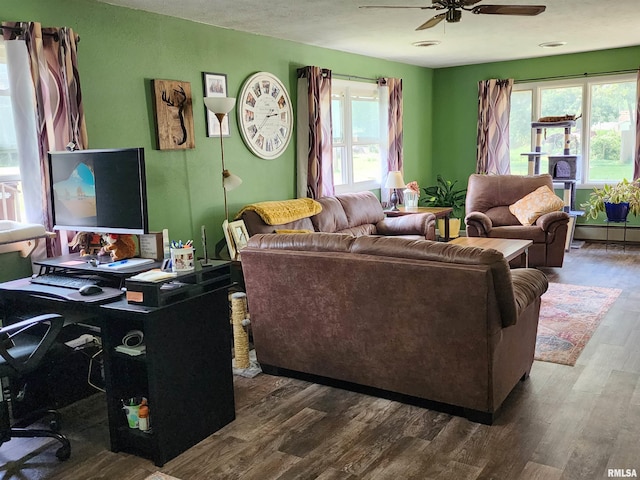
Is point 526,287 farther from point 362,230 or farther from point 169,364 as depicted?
point 362,230

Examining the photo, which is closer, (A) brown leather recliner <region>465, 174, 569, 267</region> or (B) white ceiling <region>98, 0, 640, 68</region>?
(B) white ceiling <region>98, 0, 640, 68</region>

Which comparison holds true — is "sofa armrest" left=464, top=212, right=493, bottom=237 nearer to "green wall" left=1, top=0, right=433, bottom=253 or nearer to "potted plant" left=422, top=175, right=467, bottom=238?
"potted plant" left=422, top=175, right=467, bottom=238

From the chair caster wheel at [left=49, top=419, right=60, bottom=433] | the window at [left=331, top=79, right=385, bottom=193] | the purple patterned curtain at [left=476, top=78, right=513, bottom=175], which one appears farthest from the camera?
the purple patterned curtain at [left=476, top=78, right=513, bottom=175]

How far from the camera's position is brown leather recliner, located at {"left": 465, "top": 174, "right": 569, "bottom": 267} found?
6043mm

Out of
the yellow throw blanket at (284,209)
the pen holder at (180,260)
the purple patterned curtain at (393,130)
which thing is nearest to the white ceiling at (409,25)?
the purple patterned curtain at (393,130)

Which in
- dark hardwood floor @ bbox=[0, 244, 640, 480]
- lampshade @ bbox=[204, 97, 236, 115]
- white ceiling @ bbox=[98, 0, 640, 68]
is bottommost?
dark hardwood floor @ bbox=[0, 244, 640, 480]

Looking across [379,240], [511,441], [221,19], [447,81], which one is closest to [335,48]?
[221,19]

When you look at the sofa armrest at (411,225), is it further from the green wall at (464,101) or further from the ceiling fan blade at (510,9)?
the ceiling fan blade at (510,9)

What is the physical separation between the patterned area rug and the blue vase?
192cm

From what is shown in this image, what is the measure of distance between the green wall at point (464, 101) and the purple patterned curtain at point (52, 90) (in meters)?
6.07

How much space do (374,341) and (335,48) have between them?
4.19 meters

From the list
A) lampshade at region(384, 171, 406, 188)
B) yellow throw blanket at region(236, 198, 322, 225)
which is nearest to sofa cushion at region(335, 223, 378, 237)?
yellow throw blanket at region(236, 198, 322, 225)

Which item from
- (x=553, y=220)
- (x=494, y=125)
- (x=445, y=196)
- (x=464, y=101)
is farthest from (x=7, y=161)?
(x=464, y=101)

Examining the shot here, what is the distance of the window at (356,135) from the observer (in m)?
6.70
